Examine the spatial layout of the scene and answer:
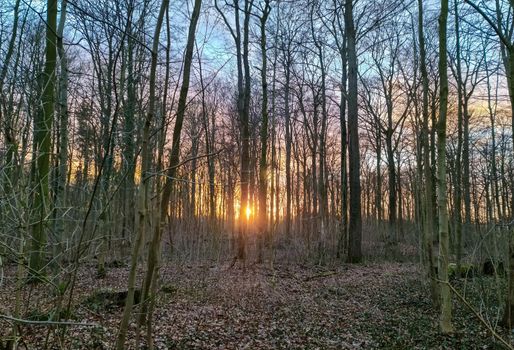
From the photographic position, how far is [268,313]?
696 cm

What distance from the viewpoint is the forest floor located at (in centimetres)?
484

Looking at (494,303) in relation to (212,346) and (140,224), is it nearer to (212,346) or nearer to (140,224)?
(212,346)

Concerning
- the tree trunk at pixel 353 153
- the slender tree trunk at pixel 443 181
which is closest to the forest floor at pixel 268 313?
the slender tree trunk at pixel 443 181

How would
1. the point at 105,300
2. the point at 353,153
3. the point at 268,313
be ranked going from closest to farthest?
the point at 105,300
the point at 268,313
the point at 353,153

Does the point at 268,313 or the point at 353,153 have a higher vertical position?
the point at 353,153

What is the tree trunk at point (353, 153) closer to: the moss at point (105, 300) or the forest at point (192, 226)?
the forest at point (192, 226)

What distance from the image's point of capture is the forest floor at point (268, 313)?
4.84 meters

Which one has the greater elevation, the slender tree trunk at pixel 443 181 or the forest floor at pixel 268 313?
the slender tree trunk at pixel 443 181

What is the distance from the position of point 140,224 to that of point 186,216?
1206cm

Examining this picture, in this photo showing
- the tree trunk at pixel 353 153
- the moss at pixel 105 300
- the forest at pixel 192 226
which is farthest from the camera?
the tree trunk at pixel 353 153

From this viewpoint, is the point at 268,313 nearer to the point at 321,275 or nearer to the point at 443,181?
the point at 443,181

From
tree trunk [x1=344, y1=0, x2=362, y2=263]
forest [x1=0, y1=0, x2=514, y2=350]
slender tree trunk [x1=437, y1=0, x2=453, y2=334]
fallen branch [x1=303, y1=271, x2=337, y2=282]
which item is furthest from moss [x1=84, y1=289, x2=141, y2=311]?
tree trunk [x1=344, y1=0, x2=362, y2=263]

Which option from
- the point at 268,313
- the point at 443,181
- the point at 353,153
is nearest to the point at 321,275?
the point at 268,313

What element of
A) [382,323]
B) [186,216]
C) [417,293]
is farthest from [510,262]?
[186,216]
